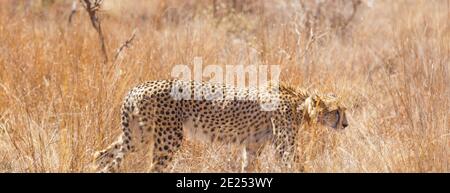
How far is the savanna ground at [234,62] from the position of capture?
10.8 ft

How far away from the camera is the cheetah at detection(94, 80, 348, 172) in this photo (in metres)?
3.25

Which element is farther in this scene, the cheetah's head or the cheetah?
the cheetah's head

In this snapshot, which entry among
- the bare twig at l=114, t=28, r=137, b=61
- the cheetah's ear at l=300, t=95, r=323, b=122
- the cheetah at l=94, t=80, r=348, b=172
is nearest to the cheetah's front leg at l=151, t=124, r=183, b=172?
the cheetah at l=94, t=80, r=348, b=172

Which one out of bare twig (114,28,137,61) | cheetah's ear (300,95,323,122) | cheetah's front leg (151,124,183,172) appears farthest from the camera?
bare twig (114,28,137,61)

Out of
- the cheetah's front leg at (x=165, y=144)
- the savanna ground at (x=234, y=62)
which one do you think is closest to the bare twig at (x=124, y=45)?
the savanna ground at (x=234, y=62)

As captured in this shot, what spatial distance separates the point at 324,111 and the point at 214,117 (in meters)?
0.55

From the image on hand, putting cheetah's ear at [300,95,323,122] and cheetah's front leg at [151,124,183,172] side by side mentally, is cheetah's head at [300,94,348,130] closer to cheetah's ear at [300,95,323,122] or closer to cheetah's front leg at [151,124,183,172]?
cheetah's ear at [300,95,323,122]

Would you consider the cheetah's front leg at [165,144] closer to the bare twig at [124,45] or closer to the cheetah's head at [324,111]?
the cheetah's head at [324,111]

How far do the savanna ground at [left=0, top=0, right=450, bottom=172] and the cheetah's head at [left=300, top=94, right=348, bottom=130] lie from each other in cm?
11

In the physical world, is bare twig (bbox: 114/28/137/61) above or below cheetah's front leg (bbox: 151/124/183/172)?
above

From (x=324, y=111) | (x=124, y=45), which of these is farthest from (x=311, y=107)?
(x=124, y=45)
